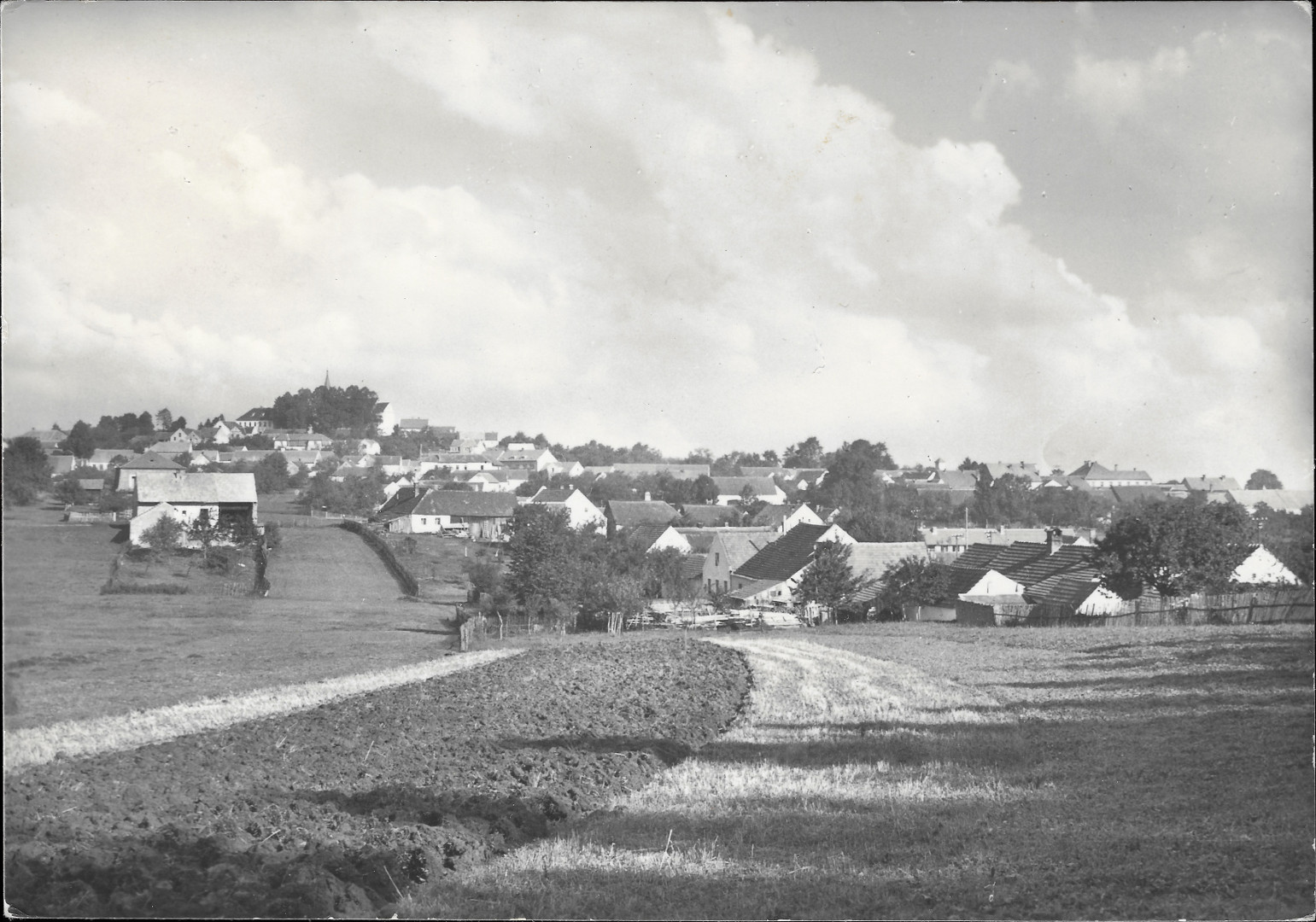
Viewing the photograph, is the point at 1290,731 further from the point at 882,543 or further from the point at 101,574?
the point at 882,543

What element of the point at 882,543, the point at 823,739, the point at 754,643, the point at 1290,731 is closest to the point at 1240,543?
the point at 882,543

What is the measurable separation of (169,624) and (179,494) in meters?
4.21

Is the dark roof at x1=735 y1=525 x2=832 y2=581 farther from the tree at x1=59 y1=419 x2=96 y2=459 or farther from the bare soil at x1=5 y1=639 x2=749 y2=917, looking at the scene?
the tree at x1=59 y1=419 x2=96 y2=459

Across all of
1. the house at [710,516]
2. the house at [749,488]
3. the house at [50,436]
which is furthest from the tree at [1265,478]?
the house at [749,488]

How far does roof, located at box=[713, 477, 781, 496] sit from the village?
7.34 meters

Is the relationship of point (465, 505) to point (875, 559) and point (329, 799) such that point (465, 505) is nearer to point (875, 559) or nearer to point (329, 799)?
point (875, 559)

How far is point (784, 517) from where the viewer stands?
66.7 m

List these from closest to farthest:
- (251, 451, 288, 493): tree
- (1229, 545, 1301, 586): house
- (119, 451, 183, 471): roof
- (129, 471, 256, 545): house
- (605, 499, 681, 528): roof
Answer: (119, 451, 183, 471): roof
(129, 471, 256, 545): house
(251, 451, 288, 493): tree
(1229, 545, 1301, 586): house
(605, 499, 681, 528): roof

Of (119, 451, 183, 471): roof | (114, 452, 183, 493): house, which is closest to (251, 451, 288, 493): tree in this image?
(119, 451, 183, 471): roof

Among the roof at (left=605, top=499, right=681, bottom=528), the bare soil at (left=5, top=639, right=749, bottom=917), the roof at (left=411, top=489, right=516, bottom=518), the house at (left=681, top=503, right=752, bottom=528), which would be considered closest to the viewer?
the bare soil at (left=5, top=639, right=749, bottom=917)

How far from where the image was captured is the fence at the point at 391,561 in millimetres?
30438

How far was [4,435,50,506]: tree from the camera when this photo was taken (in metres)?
9.29

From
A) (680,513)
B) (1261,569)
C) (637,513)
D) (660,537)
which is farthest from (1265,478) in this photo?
(680,513)

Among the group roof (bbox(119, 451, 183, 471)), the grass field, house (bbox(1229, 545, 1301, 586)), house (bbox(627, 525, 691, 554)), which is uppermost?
roof (bbox(119, 451, 183, 471))
